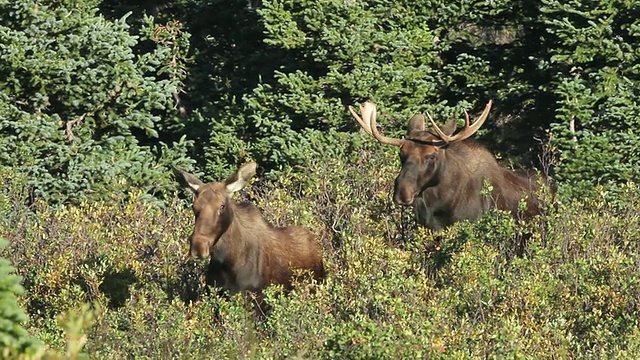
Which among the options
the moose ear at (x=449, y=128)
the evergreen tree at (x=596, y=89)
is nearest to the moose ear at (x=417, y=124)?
the moose ear at (x=449, y=128)

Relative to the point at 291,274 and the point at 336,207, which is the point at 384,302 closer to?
the point at 291,274

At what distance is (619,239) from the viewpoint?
11.8 m

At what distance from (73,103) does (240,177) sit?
5466 mm

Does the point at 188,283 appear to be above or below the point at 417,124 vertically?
below

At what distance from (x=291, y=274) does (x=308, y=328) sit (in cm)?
209

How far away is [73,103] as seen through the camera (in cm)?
1559

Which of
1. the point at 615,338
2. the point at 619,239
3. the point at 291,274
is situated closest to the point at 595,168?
the point at 619,239

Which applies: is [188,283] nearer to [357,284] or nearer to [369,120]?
[357,284]

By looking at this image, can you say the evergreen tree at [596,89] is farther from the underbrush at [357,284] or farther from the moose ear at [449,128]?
the moose ear at [449,128]

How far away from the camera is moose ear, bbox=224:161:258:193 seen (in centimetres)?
1066

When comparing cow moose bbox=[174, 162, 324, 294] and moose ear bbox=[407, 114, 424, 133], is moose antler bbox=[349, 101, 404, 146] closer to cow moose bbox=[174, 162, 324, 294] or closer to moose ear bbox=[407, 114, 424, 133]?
moose ear bbox=[407, 114, 424, 133]

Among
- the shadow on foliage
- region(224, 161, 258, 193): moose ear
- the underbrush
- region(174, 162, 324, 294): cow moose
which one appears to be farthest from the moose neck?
the shadow on foliage

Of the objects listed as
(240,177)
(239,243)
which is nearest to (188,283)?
(239,243)

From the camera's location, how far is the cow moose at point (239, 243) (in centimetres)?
1045
